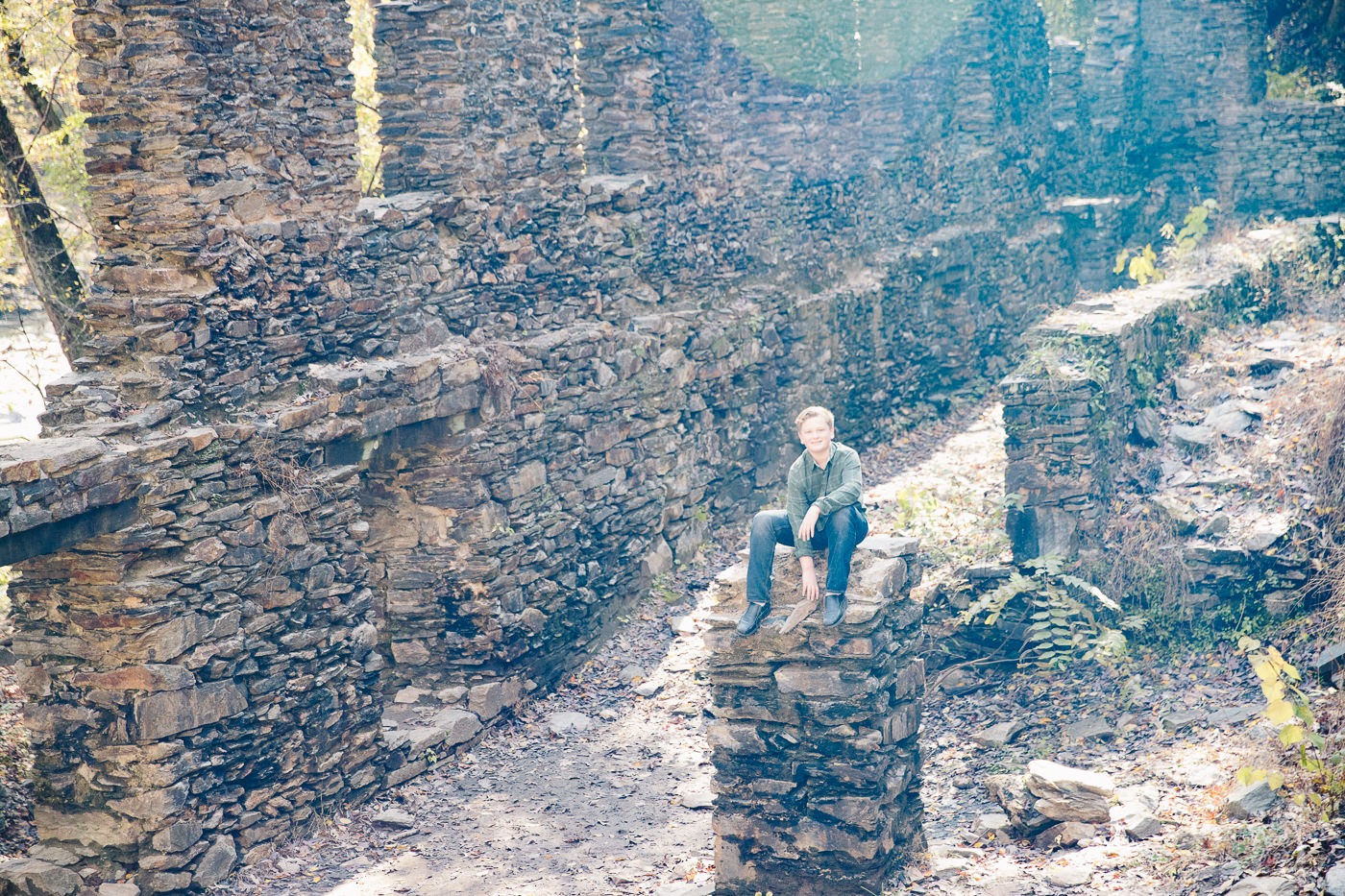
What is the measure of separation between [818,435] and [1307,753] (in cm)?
275

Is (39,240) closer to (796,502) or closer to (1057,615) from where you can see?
(796,502)

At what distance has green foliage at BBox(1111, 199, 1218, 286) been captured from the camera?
13906 millimetres

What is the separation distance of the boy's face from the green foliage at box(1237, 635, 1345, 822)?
2279 millimetres

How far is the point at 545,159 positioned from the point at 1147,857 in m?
6.24

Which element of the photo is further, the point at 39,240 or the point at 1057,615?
the point at 39,240

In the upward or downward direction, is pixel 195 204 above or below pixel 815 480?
above

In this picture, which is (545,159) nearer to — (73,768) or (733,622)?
(733,622)

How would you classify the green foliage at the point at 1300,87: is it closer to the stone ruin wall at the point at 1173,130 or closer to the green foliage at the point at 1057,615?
the stone ruin wall at the point at 1173,130

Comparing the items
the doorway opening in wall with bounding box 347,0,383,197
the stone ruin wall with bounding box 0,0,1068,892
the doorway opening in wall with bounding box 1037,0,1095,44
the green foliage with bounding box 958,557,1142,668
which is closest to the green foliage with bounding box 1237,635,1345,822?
the green foliage with bounding box 958,557,1142,668

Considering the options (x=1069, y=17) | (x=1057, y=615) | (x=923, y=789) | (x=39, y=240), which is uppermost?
(x=1069, y=17)

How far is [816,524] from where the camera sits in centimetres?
664

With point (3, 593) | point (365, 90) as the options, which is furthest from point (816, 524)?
point (365, 90)

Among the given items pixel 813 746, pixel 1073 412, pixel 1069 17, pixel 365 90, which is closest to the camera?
pixel 813 746

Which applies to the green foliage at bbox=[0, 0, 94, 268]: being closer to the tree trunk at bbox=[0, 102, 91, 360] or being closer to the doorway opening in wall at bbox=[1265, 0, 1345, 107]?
the tree trunk at bbox=[0, 102, 91, 360]
